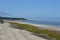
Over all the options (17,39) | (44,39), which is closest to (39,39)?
(44,39)

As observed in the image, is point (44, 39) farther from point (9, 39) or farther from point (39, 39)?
point (9, 39)

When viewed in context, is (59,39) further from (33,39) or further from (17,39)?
(17,39)

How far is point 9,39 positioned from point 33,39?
3.06 meters

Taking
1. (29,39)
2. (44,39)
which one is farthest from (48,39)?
(29,39)

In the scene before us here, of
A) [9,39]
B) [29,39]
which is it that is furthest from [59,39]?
[9,39]

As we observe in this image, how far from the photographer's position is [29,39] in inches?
1091

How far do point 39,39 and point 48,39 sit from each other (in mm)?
1150

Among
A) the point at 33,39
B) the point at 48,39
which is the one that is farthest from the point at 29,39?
the point at 48,39

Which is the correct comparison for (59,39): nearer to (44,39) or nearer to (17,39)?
(44,39)

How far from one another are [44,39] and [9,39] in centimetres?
447

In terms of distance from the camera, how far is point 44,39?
2764 cm

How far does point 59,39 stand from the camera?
94.1ft

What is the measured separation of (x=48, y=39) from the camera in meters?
27.3

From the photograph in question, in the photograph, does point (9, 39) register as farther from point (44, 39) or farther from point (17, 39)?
point (44, 39)
